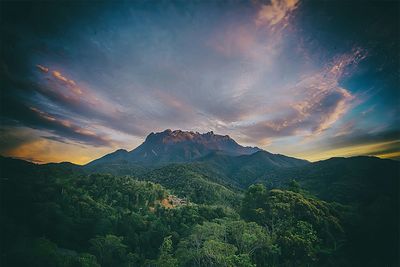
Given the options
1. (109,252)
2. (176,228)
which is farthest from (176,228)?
(109,252)

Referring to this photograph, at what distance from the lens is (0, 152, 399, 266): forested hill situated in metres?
19.2

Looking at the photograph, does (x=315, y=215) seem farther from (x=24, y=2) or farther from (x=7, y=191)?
(x=7, y=191)

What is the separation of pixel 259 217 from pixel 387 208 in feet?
50.4

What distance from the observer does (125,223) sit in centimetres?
3859

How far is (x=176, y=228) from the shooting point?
39.2 meters

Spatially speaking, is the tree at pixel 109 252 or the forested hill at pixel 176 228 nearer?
the forested hill at pixel 176 228

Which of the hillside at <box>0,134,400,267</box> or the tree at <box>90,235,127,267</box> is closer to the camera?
the hillside at <box>0,134,400,267</box>

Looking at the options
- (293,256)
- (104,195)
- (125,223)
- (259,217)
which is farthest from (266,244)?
(104,195)

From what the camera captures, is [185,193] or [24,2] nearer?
[24,2]

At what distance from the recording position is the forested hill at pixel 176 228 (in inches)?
757

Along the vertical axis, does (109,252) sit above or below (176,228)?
below

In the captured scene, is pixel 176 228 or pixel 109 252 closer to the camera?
pixel 109 252

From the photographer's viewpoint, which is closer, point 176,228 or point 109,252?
point 109,252

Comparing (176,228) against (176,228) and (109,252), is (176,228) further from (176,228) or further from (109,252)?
(109,252)
